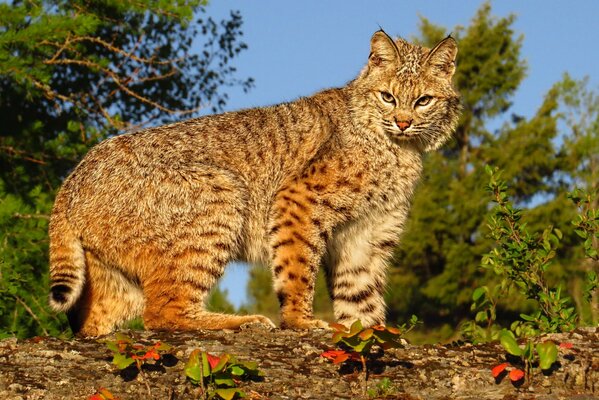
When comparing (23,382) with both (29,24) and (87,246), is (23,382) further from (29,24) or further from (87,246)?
(29,24)

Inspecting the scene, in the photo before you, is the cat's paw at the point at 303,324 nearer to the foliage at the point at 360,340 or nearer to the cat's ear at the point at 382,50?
the foliage at the point at 360,340

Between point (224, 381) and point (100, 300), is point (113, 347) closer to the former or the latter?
point (224, 381)

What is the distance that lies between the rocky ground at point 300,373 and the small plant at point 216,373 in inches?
4.0

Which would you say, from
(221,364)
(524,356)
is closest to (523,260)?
(524,356)

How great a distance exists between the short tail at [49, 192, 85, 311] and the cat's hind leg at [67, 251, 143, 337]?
12 centimetres

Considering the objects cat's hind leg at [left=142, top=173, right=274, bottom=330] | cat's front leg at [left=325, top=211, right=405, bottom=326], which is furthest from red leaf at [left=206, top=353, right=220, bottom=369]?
cat's front leg at [left=325, top=211, right=405, bottom=326]

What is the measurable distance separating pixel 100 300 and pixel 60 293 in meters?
0.47

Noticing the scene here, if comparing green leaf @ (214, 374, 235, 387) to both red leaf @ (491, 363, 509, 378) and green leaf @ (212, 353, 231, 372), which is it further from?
red leaf @ (491, 363, 509, 378)

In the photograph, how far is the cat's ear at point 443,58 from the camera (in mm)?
7684

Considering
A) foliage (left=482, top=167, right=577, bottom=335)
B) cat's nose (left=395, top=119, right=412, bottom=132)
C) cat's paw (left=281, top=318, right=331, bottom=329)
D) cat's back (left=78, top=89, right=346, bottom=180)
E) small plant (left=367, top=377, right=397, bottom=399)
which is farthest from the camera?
cat's nose (left=395, top=119, right=412, bottom=132)

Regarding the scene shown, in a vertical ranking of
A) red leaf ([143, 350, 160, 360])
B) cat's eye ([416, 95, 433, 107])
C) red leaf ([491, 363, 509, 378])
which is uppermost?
cat's eye ([416, 95, 433, 107])

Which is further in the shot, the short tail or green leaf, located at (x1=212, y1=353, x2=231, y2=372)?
the short tail

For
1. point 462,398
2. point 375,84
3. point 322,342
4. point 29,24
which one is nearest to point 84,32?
point 29,24

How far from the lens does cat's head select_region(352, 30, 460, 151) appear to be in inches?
293
